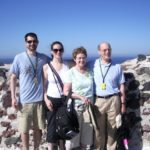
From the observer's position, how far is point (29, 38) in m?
6.84

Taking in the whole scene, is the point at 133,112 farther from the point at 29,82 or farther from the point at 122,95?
the point at 29,82

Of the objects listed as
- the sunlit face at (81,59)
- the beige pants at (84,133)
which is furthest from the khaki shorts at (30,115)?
the sunlit face at (81,59)

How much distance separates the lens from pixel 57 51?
6758mm

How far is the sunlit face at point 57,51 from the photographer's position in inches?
265

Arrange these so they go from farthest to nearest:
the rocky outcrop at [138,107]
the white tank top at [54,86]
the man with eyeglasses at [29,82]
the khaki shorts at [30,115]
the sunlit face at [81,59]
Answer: the rocky outcrop at [138,107]
the khaki shorts at [30,115]
the man with eyeglasses at [29,82]
the white tank top at [54,86]
the sunlit face at [81,59]

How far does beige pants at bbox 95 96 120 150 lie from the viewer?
707 centimetres

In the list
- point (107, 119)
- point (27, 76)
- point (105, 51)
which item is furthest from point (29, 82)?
point (107, 119)

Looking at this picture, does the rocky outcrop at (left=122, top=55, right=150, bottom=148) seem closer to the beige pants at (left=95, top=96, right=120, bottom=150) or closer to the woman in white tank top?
the beige pants at (left=95, top=96, right=120, bottom=150)

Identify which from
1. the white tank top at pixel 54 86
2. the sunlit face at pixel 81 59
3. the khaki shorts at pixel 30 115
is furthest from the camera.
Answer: the khaki shorts at pixel 30 115

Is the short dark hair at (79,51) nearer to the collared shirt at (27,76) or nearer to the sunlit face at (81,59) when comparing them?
the sunlit face at (81,59)

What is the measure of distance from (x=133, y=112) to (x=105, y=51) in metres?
1.94

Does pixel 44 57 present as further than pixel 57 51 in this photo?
Yes

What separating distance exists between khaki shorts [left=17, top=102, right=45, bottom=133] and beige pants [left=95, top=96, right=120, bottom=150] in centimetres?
116

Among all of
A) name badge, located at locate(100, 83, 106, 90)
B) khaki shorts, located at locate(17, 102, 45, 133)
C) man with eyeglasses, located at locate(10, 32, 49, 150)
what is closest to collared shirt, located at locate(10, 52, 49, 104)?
man with eyeglasses, located at locate(10, 32, 49, 150)
